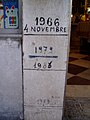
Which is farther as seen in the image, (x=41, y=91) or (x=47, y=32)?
(x=41, y=91)

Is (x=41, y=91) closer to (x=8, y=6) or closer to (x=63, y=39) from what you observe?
(x=63, y=39)

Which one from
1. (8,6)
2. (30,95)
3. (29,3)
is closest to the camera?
(29,3)

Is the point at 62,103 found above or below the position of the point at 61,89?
below

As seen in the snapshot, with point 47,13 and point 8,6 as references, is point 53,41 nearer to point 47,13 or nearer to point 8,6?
point 47,13

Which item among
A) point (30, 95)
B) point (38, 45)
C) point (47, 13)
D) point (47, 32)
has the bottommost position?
point (30, 95)

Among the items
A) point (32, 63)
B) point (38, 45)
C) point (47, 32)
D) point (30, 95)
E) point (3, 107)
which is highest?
point (47, 32)

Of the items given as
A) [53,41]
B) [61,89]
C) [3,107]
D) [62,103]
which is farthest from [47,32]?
[3,107]

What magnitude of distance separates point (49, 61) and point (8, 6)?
0.84 m

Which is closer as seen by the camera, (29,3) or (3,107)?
(29,3)

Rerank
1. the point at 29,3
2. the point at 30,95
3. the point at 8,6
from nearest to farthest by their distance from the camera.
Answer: the point at 29,3 → the point at 8,6 → the point at 30,95

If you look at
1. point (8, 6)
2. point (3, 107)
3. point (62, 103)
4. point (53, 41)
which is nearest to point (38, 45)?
point (53, 41)

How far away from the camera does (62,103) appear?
2672 mm

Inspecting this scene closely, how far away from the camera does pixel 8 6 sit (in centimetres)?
246

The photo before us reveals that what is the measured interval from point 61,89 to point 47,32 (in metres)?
0.76
